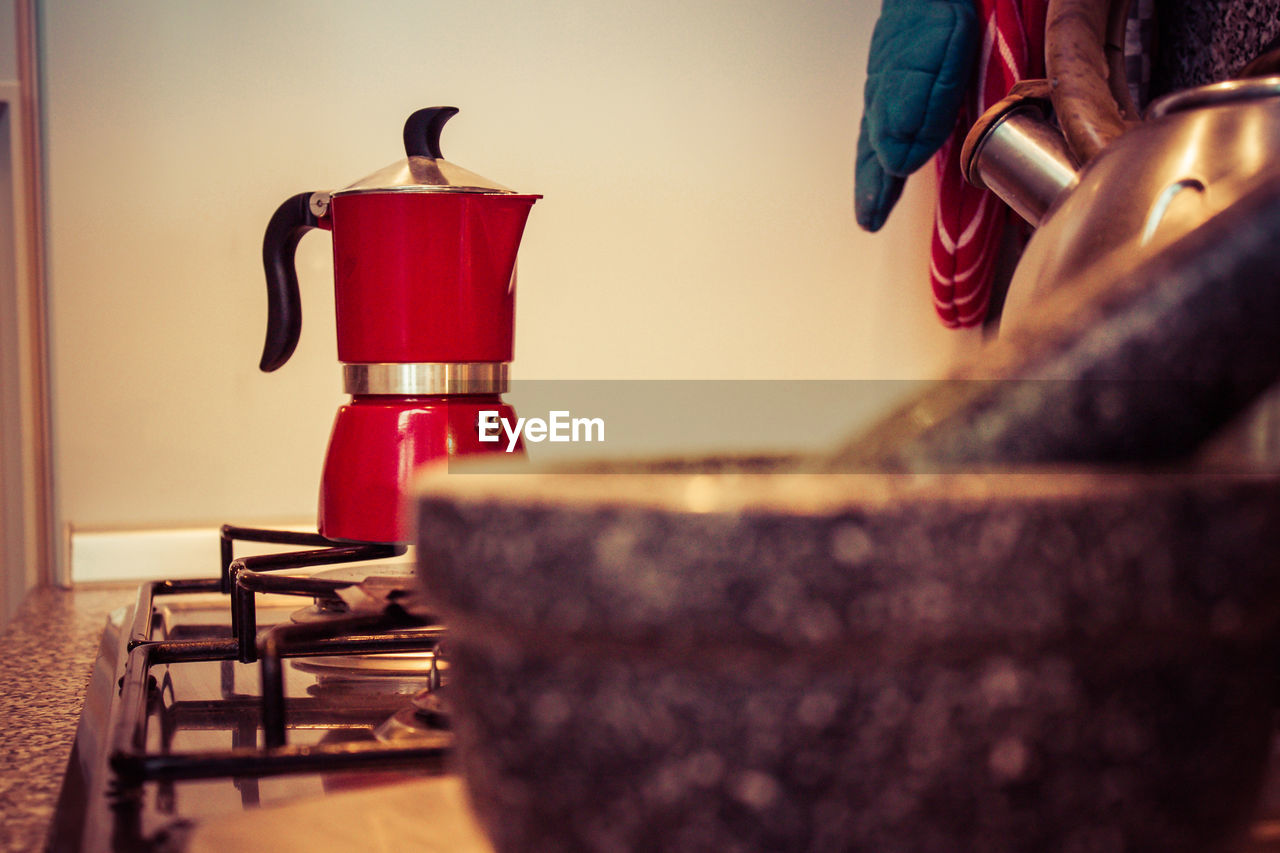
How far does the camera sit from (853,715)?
0.16 metres

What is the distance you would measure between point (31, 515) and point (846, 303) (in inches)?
35.9

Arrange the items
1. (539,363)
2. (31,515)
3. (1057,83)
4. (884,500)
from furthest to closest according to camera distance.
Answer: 1. (539,363)
2. (31,515)
3. (1057,83)
4. (884,500)

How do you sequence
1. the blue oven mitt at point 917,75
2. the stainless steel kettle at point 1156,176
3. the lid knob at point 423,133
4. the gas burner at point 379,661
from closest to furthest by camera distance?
the stainless steel kettle at point 1156,176 < the gas burner at point 379,661 < the lid knob at point 423,133 < the blue oven mitt at point 917,75

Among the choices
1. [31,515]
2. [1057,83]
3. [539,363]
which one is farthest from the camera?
[539,363]

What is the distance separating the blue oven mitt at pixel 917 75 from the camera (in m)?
0.94

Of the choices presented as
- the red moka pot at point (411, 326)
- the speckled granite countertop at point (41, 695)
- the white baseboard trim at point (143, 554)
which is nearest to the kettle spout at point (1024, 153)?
the red moka pot at point (411, 326)

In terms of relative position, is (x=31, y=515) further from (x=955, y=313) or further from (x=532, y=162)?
(x=955, y=313)

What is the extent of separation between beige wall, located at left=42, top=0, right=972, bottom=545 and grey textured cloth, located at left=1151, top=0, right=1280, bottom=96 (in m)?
0.49

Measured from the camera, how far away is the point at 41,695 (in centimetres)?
52

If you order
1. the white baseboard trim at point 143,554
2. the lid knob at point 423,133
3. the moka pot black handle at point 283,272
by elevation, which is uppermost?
the lid knob at point 423,133

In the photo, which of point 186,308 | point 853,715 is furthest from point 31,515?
point 853,715

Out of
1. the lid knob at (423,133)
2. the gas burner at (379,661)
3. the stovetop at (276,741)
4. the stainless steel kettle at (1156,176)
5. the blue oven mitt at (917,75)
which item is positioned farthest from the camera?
the blue oven mitt at (917,75)

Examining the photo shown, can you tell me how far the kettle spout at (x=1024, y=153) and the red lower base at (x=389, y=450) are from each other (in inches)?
12.0

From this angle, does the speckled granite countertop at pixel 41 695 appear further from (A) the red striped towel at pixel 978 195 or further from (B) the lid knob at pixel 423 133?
(A) the red striped towel at pixel 978 195
